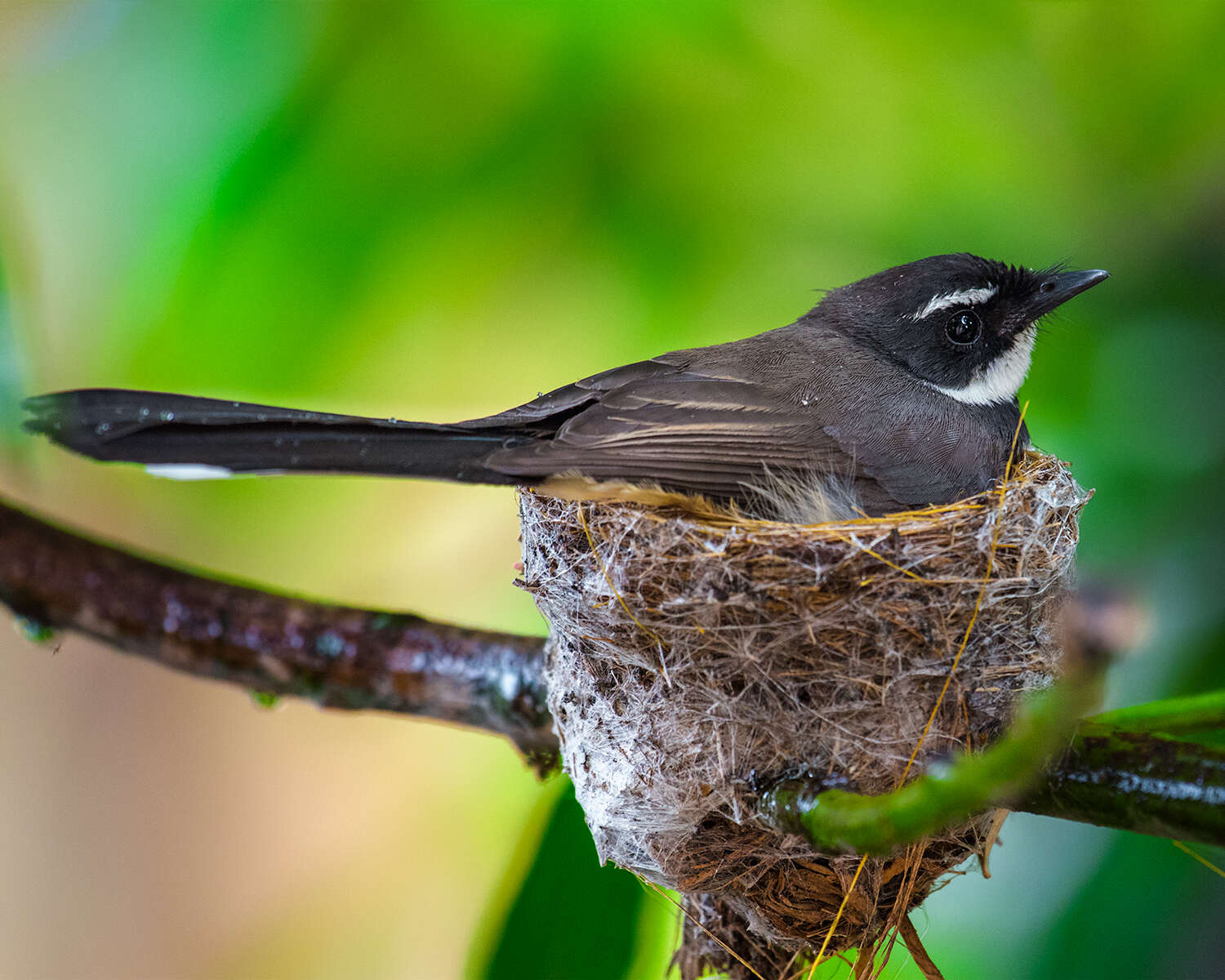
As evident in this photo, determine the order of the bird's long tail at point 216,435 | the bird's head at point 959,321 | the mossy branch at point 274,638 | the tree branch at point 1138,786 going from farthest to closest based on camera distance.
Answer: the bird's head at point 959,321 < the mossy branch at point 274,638 < the bird's long tail at point 216,435 < the tree branch at point 1138,786

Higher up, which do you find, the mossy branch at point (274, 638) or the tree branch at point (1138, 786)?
the tree branch at point (1138, 786)

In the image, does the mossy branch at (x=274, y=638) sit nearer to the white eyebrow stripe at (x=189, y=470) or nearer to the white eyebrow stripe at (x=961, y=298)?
the white eyebrow stripe at (x=189, y=470)

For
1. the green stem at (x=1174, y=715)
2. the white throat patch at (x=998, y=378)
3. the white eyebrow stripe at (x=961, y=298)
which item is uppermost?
the white eyebrow stripe at (x=961, y=298)

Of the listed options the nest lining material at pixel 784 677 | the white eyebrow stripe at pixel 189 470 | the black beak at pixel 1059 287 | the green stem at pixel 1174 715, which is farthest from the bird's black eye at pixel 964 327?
the white eyebrow stripe at pixel 189 470

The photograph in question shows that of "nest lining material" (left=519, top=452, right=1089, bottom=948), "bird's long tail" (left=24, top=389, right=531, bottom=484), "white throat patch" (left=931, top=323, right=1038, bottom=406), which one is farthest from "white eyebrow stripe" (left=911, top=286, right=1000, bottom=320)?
"bird's long tail" (left=24, top=389, right=531, bottom=484)

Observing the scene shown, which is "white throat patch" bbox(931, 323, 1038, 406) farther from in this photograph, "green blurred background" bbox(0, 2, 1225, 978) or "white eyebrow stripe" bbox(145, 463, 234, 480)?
"white eyebrow stripe" bbox(145, 463, 234, 480)

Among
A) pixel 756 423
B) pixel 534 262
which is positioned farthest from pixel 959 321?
pixel 534 262

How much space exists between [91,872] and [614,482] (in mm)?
2619

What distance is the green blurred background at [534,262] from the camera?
2371 mm

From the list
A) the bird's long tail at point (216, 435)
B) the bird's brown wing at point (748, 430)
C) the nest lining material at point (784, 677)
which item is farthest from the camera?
the bird's brown wing at point (748, 430)

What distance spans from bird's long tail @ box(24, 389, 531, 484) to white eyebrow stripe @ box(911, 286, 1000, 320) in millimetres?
1402

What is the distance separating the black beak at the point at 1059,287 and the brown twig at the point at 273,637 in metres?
1.44

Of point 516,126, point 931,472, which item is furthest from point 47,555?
point 931,472

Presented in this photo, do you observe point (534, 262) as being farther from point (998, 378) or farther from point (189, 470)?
point (189, 470)
